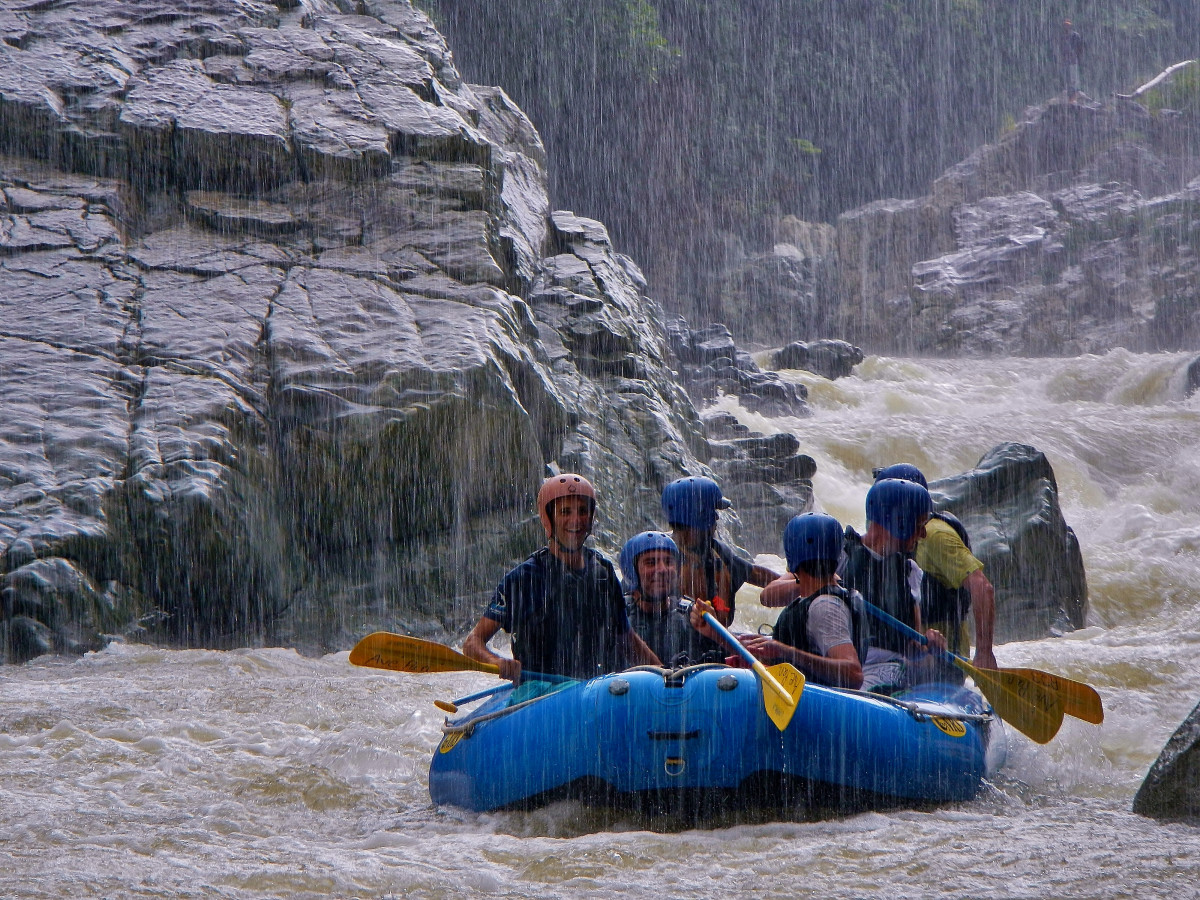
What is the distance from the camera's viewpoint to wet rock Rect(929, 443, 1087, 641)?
24.0ft

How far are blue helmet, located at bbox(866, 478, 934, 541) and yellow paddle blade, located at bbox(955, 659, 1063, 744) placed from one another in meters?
0.51

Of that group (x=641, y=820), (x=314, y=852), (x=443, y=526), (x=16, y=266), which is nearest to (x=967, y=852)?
(x=641, y=820)

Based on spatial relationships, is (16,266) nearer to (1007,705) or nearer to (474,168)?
(474,168)

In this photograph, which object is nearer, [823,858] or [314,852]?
[823,858]

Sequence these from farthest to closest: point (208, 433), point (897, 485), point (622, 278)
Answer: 1. point (622, 278)
2. point (208, 433)
3. point (897, 485)

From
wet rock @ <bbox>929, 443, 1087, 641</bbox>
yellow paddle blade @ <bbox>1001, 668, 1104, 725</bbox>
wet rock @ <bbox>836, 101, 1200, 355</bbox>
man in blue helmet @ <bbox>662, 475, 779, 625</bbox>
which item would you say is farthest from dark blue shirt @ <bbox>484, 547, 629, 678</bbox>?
wet rock @ <bbox>836, 101, 1200, 355</bbox>

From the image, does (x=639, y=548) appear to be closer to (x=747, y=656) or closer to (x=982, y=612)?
(x=747, y=656)

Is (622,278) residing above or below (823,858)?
above

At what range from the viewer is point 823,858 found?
285cm

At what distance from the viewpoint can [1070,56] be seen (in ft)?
85.4

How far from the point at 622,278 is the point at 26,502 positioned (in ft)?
22.5

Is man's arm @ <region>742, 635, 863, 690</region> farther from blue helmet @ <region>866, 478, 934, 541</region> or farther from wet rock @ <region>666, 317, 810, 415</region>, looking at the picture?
wet rock @ <region>666, 317, 810, 415</region>

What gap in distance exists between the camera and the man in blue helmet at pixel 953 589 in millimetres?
3709

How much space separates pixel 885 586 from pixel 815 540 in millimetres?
474
